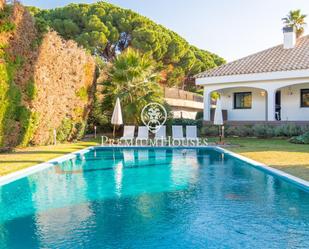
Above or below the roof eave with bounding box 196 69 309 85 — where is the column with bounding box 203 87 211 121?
below

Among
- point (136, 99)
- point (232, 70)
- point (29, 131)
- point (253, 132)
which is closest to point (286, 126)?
point (253, 132)

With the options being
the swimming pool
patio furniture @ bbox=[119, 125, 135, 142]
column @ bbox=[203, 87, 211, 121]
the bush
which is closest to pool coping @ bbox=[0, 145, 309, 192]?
the swimming pool

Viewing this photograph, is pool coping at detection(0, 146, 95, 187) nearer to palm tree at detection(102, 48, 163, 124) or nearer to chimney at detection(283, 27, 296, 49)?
palm tree at detection(102, 48, 163, 124)

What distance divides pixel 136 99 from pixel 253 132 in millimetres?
8114

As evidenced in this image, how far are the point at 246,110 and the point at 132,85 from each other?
357 inches

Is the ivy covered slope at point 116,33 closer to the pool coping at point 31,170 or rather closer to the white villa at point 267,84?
the white villa at point 267,84

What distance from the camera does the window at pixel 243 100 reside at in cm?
2786

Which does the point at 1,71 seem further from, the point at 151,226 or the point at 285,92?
the point at 285,92

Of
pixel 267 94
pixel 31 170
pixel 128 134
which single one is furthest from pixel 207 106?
pixel 31 170

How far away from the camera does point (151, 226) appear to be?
21.2ft

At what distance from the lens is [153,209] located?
7.64m

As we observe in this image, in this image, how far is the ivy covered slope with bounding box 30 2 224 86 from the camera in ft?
130

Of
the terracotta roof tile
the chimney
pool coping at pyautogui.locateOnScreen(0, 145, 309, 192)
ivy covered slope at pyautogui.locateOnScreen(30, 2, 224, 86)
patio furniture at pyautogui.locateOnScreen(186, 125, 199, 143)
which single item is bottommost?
pool coping at pyautogui.locateOnScreen(0, 145, 309, 192)

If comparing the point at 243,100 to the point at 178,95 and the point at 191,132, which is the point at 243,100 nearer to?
the point at 191,132
